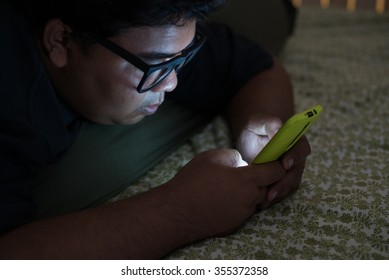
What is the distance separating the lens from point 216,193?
2.79ft

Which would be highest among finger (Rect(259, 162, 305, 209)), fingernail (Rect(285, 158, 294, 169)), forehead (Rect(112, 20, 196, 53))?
forehead (Rect(112, 20, 196, 53))

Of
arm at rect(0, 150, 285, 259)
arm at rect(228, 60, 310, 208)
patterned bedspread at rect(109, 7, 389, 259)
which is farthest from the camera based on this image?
arm at rect(228, 60, 310, 208)

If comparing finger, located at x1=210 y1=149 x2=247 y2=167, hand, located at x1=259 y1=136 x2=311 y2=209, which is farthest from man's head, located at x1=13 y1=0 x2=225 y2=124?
hand, located at x1=259 y1=136 x2=311 y2=209

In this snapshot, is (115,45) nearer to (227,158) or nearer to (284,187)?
(227,158)

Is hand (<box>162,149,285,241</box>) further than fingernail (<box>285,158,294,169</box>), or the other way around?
fingernail (<box>285,158,294,169</box>)

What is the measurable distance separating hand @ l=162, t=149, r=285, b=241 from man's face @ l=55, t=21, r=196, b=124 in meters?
0.14

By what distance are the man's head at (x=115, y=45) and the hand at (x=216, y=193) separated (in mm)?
153

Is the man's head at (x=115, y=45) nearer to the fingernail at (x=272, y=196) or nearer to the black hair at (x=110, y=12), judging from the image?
the black hair at (x=110, y=12)

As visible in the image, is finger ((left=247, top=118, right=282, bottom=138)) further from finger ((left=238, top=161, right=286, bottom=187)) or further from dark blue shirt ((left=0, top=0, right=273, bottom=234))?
dark blue shirt ((left=0, top=0, right=273, bottom=234))

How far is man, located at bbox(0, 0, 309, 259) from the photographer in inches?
30.7

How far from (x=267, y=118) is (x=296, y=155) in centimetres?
13

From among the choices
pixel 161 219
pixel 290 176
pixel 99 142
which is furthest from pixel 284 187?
pixel 99 142
